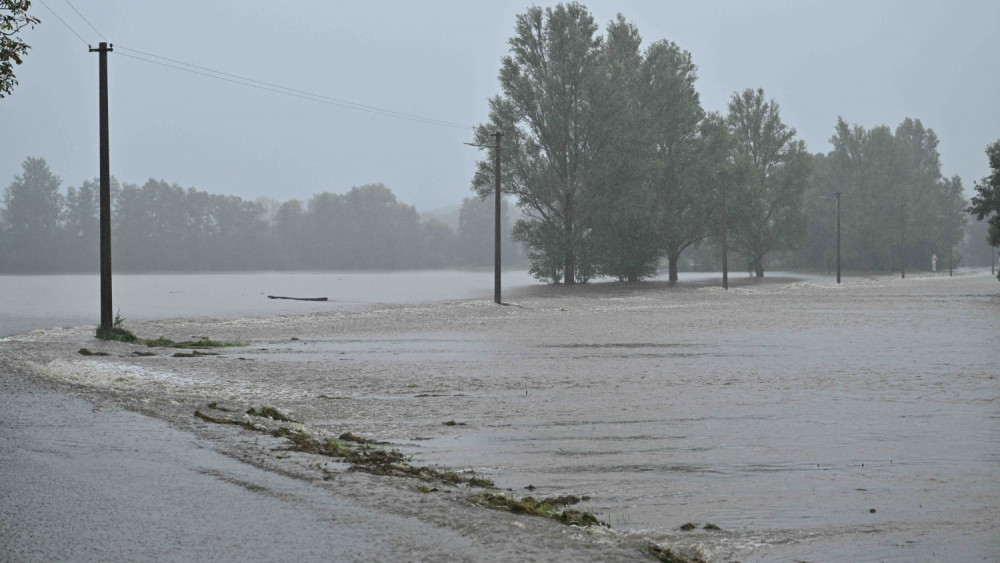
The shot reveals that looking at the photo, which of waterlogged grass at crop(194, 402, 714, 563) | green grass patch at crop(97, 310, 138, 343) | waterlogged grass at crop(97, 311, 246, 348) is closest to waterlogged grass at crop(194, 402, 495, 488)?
waterlogged grass at crop(194, 402, 714, 563)

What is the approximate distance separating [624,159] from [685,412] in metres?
62.8

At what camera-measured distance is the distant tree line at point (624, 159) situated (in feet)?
238

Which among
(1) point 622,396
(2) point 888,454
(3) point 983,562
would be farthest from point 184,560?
(1) point 622,396

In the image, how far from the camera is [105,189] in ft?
83.4

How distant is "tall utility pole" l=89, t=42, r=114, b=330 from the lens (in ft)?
82.2

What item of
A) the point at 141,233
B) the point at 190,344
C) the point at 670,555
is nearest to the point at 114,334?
the point at 190,344

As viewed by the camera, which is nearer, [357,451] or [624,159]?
[357,451]

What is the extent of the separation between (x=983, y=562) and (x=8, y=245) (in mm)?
181255

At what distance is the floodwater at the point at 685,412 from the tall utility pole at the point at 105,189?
138 centimetres

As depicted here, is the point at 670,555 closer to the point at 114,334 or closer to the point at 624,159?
the point at 114,334

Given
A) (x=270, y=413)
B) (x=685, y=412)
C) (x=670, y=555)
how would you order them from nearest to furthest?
(x=670, y=555)
(x=270, y=413)
(x=685, y=412)

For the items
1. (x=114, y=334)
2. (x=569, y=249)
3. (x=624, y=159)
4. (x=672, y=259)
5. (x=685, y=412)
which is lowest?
(x=685, y=412)

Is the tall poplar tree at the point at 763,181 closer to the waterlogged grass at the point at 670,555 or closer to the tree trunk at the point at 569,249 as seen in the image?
the tree trunk at the point at 569,249

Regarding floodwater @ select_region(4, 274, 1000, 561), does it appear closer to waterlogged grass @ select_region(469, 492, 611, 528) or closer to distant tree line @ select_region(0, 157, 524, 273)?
waterlogged grass @ select_region(469, 492, 611, 528)
